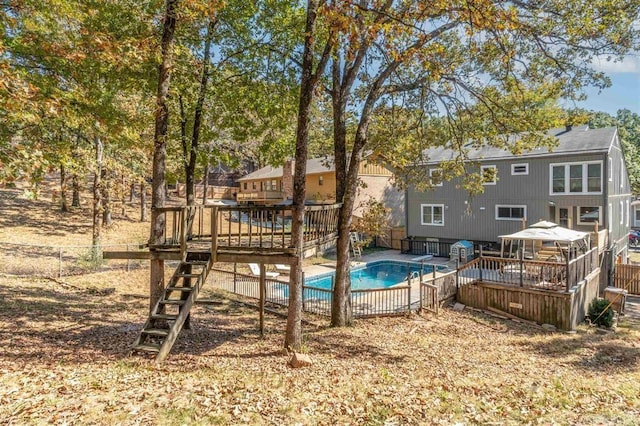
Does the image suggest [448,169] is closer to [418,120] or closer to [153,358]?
[418,120]

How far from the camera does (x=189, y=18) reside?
7.84 metres

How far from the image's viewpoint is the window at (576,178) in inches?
748

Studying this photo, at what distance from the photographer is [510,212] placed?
72.1 ft

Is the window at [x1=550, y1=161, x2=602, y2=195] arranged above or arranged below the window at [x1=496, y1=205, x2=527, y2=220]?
above

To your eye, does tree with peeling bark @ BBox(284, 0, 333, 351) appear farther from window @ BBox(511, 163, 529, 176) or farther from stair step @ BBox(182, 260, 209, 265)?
window @ BBox(511, 163, 529, 176)

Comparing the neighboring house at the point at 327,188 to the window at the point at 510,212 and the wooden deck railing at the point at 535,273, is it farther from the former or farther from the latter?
the wooden deck railing at the point at 535,273

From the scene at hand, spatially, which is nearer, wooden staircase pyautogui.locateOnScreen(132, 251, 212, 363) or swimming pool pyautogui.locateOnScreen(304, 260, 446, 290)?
wooden staircase pyautogui.locateOnScreen(132, 251, 212, 363)

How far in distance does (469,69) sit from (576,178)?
523 inches

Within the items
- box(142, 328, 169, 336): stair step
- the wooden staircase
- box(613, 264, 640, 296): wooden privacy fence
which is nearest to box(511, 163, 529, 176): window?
box(613, 264, 640, 296): wooden privacy fence

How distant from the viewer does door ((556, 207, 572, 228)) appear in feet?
68.9

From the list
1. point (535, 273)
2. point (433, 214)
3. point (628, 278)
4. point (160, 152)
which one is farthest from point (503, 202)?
point (160, 152)

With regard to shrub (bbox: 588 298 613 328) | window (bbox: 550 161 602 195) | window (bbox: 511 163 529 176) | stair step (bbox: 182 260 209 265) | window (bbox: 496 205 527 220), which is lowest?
shrub (bbox: 588 298 613 328)

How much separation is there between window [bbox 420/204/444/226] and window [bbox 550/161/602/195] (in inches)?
254

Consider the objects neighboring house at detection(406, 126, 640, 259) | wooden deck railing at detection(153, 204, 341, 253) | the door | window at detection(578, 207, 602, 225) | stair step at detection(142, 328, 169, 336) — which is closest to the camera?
stair step at detection(142, 328, 169, 336)
